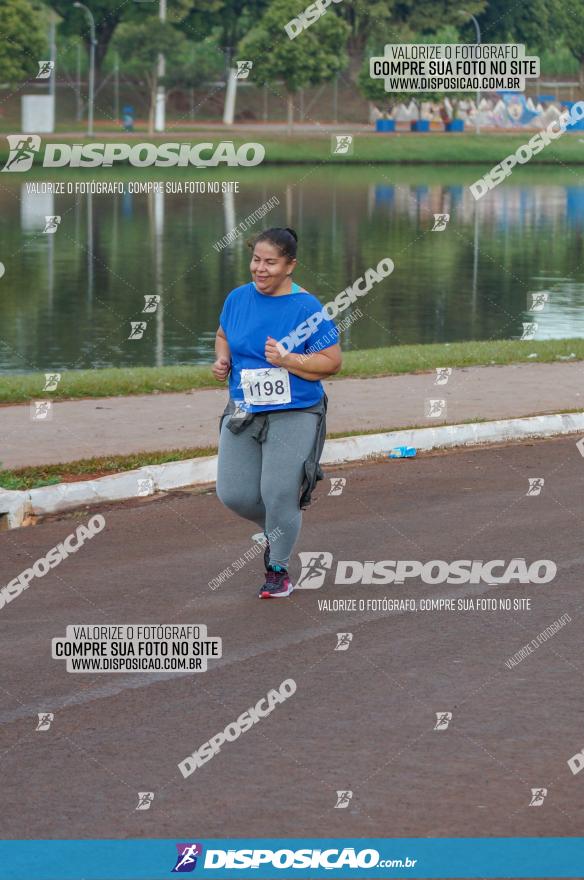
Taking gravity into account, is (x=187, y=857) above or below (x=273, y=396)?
below

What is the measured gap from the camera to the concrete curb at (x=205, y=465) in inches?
390

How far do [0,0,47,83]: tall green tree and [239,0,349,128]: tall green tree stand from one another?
10.4 metres

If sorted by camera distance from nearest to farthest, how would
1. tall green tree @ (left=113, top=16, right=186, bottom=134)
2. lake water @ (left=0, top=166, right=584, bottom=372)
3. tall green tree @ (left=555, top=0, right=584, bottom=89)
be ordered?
lake water @ (left=0, top=166, right=584, bottom=372) → tall green tree @ (left=113, top=16, right=186, bottom=134) → tall green tree @ (left=555, top=0, right=584, bottom=89)

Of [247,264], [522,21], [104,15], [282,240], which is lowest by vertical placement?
[247,264]

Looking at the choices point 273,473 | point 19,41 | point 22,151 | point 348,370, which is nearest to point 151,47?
point 19,41

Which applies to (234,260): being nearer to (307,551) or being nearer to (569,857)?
(307,551)

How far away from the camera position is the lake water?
21922mm

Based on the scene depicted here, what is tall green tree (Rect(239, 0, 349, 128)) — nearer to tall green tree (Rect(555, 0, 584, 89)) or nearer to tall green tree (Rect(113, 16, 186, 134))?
tall green tree (Rect(113, 16, 186, 134))

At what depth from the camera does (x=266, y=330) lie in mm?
7785

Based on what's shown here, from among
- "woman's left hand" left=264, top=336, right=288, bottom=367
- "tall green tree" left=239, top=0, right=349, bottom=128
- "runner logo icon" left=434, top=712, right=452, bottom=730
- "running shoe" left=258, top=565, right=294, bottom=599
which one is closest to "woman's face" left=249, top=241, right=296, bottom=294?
"woman's left hand" left=264, top=336, right=288, bottom=367

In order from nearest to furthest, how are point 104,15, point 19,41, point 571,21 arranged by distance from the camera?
point 19,41 → point 104,15 → point 571,21

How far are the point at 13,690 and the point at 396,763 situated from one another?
160 cm

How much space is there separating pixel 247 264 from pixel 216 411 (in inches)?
746

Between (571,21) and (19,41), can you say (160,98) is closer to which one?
(19,41)
